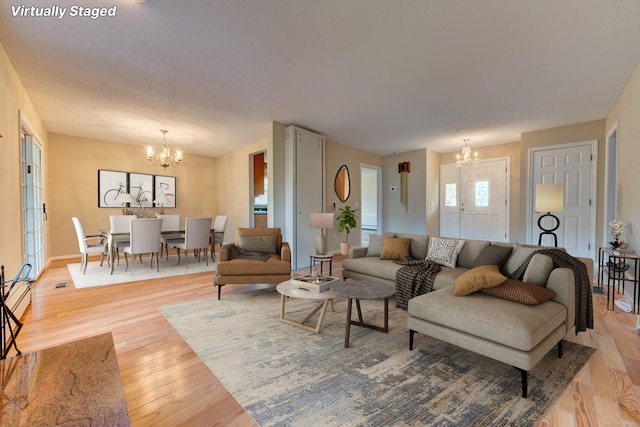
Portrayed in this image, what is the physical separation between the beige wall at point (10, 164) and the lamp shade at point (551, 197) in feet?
19.4

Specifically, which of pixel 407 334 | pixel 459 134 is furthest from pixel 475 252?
pixel 459 134

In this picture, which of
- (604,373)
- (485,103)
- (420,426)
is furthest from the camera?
(485,103)

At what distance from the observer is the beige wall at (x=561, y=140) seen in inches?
181

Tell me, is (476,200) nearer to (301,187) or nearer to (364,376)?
(301,187)

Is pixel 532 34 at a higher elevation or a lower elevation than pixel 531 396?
higher

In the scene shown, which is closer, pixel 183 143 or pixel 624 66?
pixel 624 66

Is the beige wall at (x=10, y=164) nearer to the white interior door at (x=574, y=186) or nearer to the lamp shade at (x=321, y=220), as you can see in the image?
the lamp shade at (x=321, y=220)

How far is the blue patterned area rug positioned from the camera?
57.6 inches

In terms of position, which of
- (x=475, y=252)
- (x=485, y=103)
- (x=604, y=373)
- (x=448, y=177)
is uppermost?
(x=485, y=103)

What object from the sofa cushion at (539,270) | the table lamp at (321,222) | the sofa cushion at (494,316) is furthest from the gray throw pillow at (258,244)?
the sofa cushion at (539,270)

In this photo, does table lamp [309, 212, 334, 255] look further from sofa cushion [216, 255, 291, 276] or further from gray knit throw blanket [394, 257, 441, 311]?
gray knit throw blanket [394, 257, 441, 311]

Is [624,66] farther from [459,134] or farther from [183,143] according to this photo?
[183,143]

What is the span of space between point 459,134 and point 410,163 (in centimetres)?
160

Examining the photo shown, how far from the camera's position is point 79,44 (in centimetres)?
254
